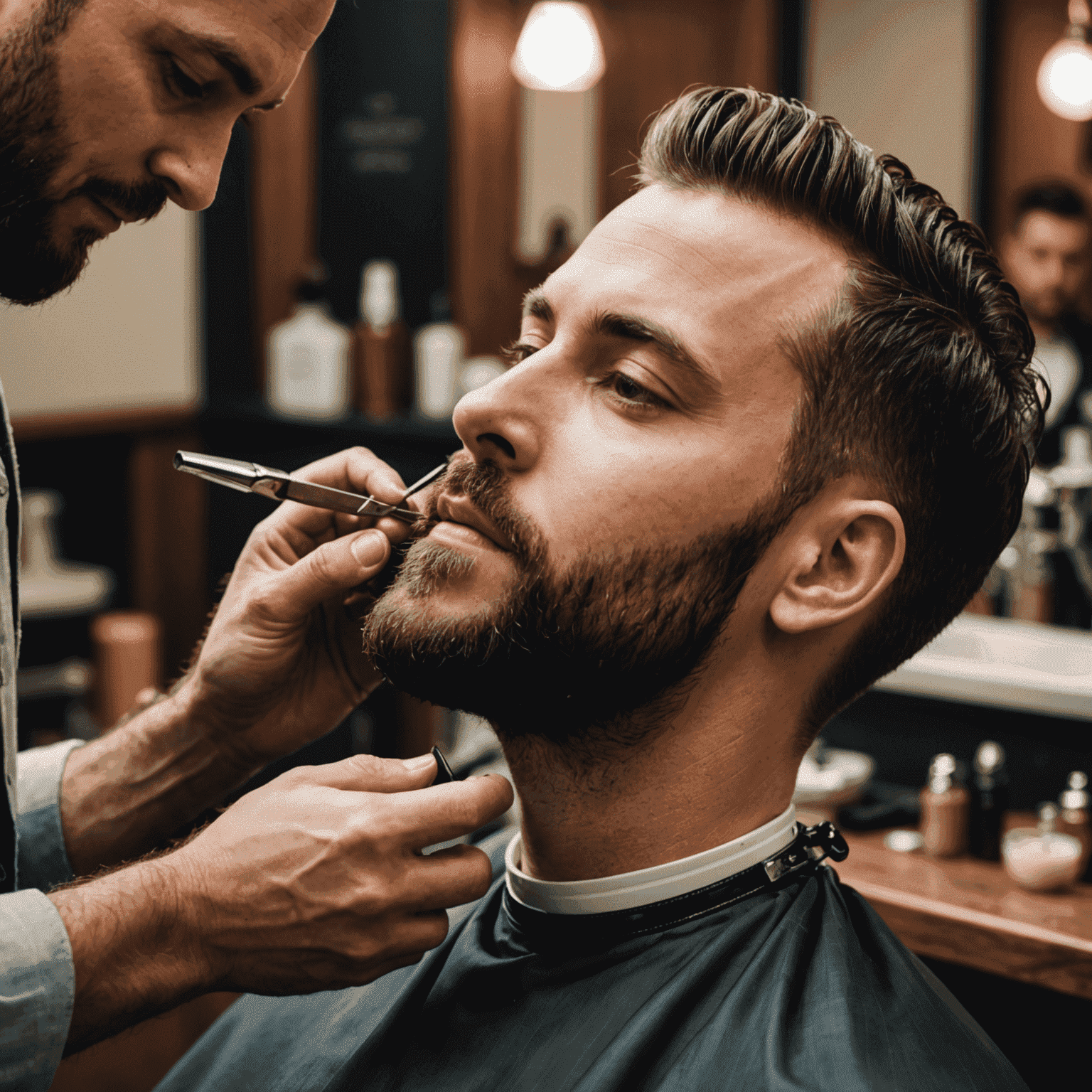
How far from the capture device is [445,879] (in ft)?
3.83

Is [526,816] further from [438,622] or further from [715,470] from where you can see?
[715,470]

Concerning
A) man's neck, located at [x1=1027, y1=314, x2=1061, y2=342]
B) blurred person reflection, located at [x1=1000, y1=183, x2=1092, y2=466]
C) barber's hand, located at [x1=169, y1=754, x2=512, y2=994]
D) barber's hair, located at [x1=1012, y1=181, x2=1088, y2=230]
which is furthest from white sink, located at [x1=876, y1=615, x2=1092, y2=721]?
barber's hand, located at [x1=169, y1=754, x2=512, y2=994]

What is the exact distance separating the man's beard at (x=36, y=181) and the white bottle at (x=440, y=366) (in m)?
1.92

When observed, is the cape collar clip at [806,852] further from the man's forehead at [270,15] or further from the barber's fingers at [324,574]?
the man's forehead at [270,15]

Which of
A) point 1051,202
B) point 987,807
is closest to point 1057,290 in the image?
point 1051,202

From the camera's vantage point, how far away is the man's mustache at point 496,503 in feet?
4.17

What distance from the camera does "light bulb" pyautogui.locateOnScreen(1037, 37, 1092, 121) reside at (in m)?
2.41

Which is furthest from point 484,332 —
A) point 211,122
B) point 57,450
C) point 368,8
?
point 211,122

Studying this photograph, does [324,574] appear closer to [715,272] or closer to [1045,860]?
[715,272]

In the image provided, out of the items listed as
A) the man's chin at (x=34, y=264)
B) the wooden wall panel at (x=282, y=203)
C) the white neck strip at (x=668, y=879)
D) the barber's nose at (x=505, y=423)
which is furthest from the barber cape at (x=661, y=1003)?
the wooden wall panel at (x=282, y=203)

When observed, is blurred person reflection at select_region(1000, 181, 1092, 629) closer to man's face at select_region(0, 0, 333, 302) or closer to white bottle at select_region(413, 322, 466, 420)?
white bottle at select_region(413, 322, 466, 420)

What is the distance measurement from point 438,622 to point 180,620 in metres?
2.90

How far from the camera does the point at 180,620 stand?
13.0ft

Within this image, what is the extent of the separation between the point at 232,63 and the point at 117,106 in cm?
14
